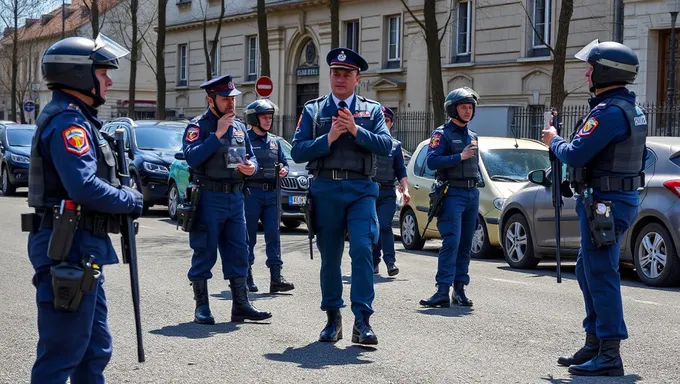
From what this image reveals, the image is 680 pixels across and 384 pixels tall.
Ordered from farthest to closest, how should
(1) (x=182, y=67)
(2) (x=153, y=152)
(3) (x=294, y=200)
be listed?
(1) (x=182, y=67) < (2) (x=153, y=152) < (3) (x=294, y=200)

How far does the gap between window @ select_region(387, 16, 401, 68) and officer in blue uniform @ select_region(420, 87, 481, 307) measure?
27791 mm

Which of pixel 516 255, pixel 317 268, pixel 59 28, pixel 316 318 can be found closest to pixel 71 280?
pixel 316 318

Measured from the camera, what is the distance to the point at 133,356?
7625mm

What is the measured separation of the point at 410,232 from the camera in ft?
54.6

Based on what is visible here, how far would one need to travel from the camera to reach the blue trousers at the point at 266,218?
11.2 meters

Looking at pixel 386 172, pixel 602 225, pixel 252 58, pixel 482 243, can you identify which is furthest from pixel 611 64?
pixel 252 58

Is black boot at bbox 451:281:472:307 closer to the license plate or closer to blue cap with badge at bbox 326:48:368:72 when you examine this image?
blue cap with badge at bbox 326:48:368:72

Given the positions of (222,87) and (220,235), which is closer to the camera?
(222,87)

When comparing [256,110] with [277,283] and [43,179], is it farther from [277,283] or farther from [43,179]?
[43,179]

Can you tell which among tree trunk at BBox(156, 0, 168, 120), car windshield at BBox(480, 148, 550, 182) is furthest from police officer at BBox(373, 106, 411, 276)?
tree trunk at BBox(156, 0, 168, 120)

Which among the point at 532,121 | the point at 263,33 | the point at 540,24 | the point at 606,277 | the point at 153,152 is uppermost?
the point at 540,24

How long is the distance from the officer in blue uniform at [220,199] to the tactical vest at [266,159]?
80.7 inches

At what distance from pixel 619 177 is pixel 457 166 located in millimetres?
3292

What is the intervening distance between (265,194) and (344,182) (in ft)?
11.4
